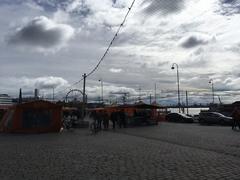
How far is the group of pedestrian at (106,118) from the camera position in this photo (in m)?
35.0

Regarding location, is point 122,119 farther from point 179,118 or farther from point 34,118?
point 179,118

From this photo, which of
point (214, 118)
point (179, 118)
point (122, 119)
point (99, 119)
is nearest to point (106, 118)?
point (99, 119)

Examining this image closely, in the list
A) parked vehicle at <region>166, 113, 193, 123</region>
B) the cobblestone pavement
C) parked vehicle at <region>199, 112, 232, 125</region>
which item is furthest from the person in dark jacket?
the cobblestone pavement

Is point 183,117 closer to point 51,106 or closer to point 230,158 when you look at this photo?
point 51,106

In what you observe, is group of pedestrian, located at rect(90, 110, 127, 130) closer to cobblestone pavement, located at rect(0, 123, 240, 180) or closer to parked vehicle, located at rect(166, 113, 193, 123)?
parked vehicle, located at rect(166, 113, 193, 123)

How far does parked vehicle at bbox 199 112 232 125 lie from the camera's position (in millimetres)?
43938

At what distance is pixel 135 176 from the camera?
35.3 ft

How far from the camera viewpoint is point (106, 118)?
1459 inches

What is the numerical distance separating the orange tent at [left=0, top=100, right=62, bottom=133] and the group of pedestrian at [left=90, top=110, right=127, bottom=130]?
323 centimetres

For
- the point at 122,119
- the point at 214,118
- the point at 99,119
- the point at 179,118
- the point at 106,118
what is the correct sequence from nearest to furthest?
the point at 99,119
the point at 106,118
the point at 122,119
the point at 214,118
the point at 179,118

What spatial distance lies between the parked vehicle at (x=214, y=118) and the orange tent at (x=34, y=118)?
62.8 feet

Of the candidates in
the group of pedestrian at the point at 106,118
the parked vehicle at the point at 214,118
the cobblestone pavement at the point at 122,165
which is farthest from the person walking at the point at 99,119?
the cobblestone pavement at the point at 122,165

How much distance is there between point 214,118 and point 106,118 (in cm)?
1472

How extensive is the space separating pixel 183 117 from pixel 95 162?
1609 inches
